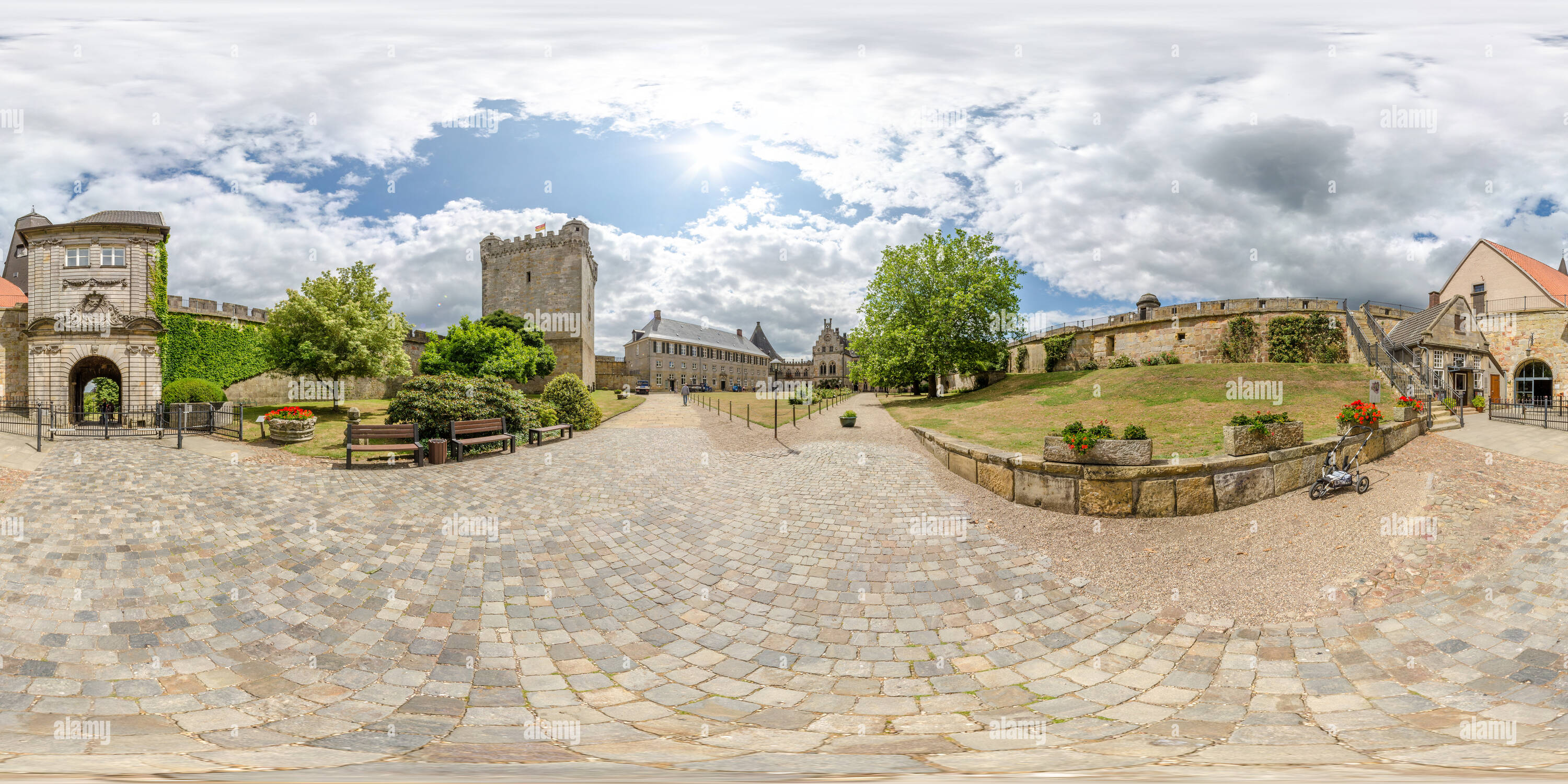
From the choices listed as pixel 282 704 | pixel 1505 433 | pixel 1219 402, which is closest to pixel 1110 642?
pixel 282 704

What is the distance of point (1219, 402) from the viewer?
19281 mm

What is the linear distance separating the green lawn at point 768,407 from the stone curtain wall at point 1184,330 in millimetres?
17286

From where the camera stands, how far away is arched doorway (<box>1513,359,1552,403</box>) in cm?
2670

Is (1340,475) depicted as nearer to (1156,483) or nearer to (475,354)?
(1156,483)

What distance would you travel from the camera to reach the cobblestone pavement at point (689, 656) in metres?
3.51

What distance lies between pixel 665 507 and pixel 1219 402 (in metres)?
19.9

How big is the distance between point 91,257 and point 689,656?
33.5m

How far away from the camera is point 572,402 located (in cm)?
1950

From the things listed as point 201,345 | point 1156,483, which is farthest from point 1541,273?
point 201,345

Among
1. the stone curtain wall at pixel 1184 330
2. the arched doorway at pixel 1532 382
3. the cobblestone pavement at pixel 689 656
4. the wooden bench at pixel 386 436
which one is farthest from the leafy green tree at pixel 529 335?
the arched doorway at pixel 1532 382

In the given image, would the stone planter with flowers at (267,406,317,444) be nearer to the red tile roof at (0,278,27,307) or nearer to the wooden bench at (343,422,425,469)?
the wooden bench at (343,422,425,469)

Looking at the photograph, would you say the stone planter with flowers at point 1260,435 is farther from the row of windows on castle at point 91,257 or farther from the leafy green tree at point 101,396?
the row of windows on castle at point 91,257

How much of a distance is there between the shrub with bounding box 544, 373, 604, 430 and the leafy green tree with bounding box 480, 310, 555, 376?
2167 cm

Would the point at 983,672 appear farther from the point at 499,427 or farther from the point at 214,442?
the point at 214,442
